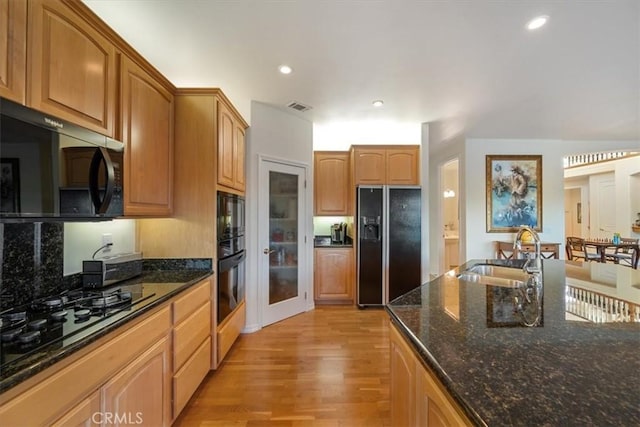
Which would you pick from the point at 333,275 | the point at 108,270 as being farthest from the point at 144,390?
the point at 333,275

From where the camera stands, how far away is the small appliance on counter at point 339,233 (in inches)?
166

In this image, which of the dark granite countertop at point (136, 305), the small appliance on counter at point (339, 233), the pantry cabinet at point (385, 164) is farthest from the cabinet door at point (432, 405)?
the small appliance on counter at point (339, 233)

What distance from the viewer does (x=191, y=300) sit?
178 centimetres

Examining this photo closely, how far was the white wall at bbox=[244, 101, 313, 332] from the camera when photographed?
3.03 metres

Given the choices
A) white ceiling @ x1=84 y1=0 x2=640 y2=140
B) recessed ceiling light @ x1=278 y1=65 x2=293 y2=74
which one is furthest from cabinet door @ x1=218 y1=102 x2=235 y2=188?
recessed ceiling light @ x1=278 y1=65 x2=293 y2=74

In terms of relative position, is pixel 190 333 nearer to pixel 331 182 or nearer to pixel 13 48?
pixel 13 48

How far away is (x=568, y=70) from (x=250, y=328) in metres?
4.21

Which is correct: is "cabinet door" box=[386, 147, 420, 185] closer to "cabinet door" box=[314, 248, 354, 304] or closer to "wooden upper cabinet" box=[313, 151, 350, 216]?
"wooden upper cabinet" box=[313, 151, 350, 216]

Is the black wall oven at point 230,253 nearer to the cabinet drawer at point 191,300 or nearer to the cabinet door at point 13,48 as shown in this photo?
Answer: the cabinet drawer at point 191,300

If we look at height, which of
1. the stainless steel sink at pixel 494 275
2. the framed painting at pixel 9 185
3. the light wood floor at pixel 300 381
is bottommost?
the light wood floor at pixel 300 381

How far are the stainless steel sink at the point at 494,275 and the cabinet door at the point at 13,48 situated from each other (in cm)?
249

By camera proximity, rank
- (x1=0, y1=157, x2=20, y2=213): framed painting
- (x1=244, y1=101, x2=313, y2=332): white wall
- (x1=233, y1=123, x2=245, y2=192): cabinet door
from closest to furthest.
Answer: (x1=0, y1=157, x2=20, y2=213): framed painting < (x1=233, y1=123, x2=245, y2=192): cabinet door < (x1=244, y1=101, x2=313, y2=332): white wall

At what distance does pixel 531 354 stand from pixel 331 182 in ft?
11.6

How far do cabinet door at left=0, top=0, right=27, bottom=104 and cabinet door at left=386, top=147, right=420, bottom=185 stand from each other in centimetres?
352
